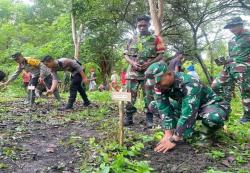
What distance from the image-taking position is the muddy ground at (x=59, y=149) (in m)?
4.12

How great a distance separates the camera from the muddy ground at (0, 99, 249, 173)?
412cm

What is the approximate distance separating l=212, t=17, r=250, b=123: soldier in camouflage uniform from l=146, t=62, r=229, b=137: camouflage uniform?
1842 millimetres

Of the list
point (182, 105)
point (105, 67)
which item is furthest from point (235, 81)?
point (105, 67)

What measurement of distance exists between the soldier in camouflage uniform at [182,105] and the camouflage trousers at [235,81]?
184 cm

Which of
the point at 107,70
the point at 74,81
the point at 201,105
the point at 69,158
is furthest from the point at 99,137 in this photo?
the point at 107,70

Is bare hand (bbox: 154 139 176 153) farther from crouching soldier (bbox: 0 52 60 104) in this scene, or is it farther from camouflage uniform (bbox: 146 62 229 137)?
crouching soldier (bbox: 0 52 60 104)

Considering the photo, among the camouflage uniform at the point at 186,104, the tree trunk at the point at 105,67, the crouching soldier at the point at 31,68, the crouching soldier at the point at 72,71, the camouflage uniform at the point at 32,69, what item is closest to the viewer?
the camouflage uniform at the point at 186,104

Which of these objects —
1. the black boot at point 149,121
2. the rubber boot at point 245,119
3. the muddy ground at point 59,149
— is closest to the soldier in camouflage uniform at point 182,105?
the muddy ground at point 59,149

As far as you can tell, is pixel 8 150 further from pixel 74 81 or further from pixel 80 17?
pixel 80 17

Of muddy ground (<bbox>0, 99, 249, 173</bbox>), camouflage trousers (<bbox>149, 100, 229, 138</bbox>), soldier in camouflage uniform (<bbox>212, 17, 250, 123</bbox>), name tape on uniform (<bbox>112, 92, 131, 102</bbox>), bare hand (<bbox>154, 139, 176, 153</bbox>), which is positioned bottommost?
muddy ground (<bbox>0, 99, 249, 173</bbox>)

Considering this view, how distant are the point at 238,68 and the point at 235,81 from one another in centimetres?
34

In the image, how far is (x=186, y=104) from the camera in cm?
438

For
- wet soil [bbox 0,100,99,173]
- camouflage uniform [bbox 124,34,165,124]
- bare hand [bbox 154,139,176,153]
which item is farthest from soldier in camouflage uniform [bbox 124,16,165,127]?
bare hand [bbox 154,139,176,153]

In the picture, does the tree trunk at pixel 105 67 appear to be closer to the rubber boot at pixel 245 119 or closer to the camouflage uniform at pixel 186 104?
the rubber boot at pixel 245 119
